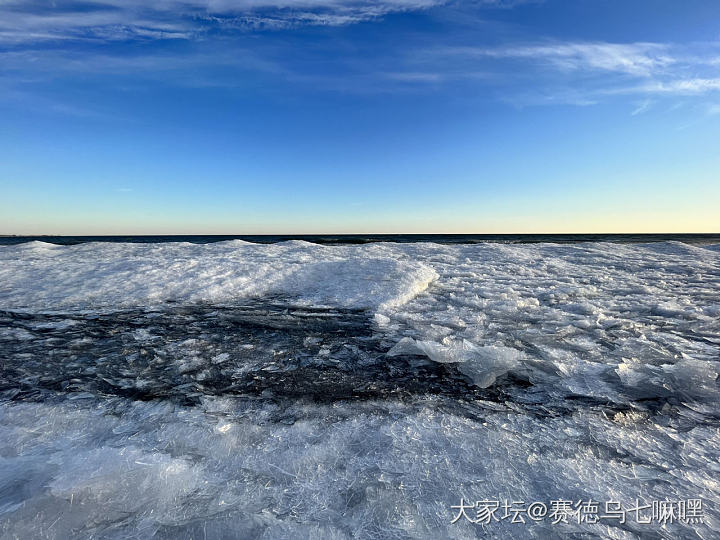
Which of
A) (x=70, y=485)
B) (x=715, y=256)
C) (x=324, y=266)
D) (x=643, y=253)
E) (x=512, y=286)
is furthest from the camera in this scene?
(x=643, y=253)

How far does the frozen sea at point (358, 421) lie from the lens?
122cm

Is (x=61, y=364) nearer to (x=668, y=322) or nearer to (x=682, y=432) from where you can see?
(x=682, y=432)

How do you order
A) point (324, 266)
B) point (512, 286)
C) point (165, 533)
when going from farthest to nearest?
1. point (324, 266)
2. point (512, 286)
3. point (165, 533)

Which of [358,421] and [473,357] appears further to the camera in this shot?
[473,357]

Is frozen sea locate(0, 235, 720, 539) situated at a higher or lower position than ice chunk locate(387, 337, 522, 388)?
lower

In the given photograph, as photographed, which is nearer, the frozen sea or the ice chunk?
the frozen sea

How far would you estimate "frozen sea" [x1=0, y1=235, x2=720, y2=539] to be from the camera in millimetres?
1217

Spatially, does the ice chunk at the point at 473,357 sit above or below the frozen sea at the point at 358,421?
above

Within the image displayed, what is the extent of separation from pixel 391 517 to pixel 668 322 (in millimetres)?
3840

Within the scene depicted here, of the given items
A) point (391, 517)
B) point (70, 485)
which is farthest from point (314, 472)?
point (70, 485)

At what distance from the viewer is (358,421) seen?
70.1 inches

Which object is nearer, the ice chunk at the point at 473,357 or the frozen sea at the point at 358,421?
the frozen sea at the point at 358,421

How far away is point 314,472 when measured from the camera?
141 cm

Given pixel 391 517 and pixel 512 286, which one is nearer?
pixel 391 517
